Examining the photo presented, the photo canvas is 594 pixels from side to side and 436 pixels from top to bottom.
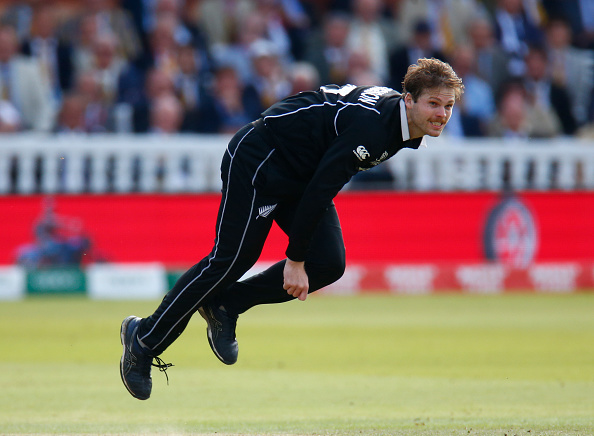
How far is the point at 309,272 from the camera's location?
5.69 metres

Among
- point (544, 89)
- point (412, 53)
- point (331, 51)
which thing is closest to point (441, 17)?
point (412, 53)

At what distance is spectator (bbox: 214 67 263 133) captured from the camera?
1346 centimetres

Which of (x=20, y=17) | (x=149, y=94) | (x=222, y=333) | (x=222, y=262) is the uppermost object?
(x=20, y=17)

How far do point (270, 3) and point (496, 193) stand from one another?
173 inches

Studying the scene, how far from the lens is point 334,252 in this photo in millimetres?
5660

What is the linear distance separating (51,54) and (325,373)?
26.9ft

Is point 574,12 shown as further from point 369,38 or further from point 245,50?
point 245,50

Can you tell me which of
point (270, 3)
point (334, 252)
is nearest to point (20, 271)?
point (270, 3)

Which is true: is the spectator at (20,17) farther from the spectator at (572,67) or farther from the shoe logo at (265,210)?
the shoe logo at (265,210)

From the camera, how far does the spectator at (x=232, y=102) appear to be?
13.5 meters

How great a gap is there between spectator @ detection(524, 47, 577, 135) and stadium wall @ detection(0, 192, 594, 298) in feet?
6.33

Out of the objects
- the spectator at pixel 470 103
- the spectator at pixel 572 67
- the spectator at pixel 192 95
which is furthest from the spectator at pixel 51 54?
the spectator at pixel 572 67

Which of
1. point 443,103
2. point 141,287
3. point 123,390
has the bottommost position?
point 141,287

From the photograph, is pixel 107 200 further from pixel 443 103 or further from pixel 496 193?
pixel 443 103
